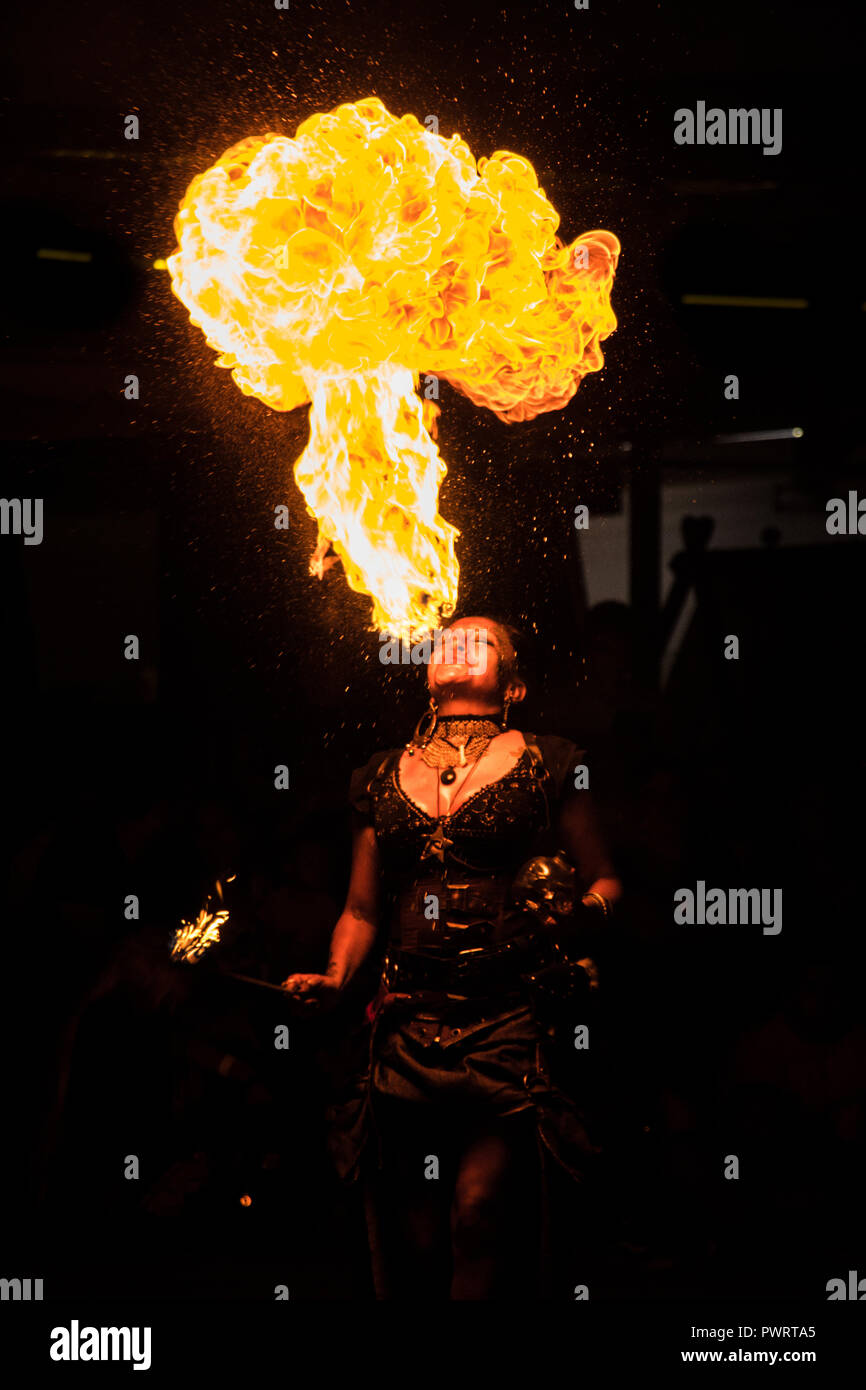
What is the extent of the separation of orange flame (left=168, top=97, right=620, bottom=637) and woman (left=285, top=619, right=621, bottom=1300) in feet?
1.35

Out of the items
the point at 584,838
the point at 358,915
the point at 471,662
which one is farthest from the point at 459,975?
the point at 471,662

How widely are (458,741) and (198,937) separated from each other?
783 mm

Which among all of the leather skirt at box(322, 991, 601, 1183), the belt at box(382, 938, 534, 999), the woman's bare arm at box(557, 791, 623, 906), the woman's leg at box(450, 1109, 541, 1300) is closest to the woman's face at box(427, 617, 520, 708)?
the woman's bare arm at box(557, 791, 623, 906)

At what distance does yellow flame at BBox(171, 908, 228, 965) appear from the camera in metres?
2.68

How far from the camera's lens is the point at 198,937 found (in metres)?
2.69

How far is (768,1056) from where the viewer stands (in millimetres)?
3367

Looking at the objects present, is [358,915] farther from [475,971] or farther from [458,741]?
[458,741]

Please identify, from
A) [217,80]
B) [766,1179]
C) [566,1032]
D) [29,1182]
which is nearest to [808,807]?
[766,1179]

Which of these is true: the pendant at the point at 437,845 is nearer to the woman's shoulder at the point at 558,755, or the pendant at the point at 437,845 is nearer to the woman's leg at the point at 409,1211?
the woman's shoulder at the point at 558,755

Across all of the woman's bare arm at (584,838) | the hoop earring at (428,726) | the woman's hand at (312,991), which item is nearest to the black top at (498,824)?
the woman's bare arm at (584,838)

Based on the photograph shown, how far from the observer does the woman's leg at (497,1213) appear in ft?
8.25

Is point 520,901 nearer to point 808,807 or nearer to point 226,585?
point 808,807

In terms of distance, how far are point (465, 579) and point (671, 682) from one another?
2.47 feet

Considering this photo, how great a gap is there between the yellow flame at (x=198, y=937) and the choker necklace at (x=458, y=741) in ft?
2.08
